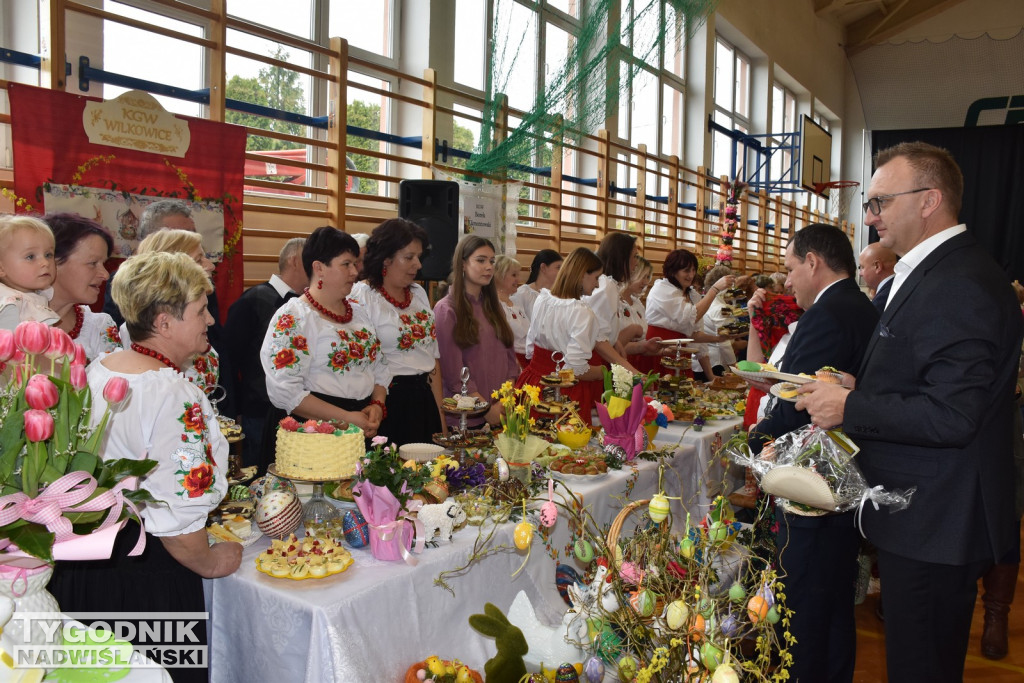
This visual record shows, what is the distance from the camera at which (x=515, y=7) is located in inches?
269

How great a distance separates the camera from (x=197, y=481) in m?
1.47

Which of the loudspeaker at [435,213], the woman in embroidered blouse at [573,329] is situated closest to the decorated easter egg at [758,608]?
the woman in embroidered blouse at [573,329]

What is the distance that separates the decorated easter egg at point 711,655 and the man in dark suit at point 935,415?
0.98 m

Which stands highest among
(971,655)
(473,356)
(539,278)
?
(539,278)

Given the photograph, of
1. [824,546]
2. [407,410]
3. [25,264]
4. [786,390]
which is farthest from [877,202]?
[25,264]

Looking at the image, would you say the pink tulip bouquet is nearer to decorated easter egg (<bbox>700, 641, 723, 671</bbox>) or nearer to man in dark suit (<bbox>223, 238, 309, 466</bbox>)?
decorated easter egg (<bbox>700, 641, 723, 671</bbox>)

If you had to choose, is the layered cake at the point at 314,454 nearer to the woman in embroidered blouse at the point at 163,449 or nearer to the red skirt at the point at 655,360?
the woman in embroidered blouse at the point at 163,449

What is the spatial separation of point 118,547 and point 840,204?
53.5ft

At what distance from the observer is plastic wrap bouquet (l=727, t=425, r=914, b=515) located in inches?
68.5

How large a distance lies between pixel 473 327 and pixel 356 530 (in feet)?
6.10

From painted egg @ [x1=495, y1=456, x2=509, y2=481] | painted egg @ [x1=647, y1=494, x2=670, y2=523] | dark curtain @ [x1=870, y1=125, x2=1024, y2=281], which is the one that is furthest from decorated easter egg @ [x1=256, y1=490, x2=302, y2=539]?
dark curtain @ [x1=870, y1=125, x2=1024, y2=281]

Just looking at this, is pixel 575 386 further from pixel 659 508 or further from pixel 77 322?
pixel 659 508

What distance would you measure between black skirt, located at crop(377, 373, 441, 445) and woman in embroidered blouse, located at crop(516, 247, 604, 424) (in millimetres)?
888

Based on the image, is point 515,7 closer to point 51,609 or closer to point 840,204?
point 51,609
